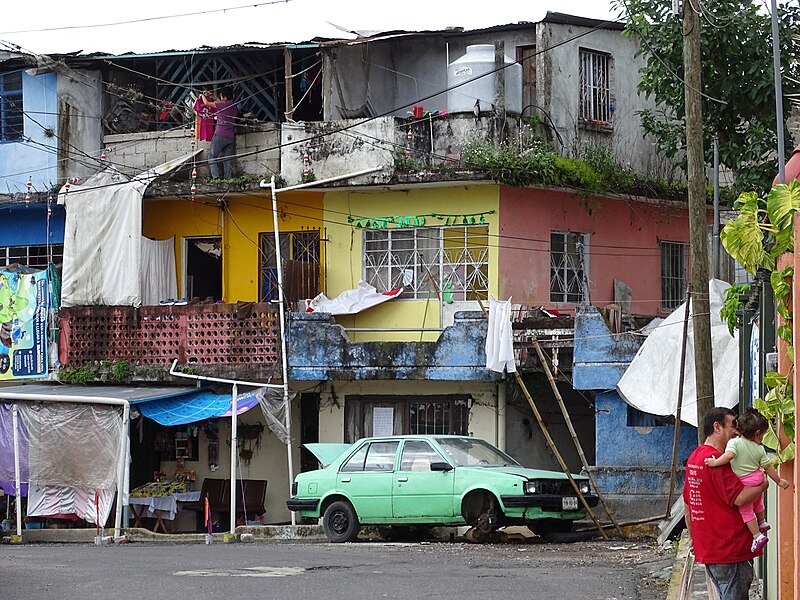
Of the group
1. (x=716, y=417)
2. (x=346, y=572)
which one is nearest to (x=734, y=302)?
(x=716, y=417)

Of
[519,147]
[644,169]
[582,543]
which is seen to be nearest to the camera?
[582,543]

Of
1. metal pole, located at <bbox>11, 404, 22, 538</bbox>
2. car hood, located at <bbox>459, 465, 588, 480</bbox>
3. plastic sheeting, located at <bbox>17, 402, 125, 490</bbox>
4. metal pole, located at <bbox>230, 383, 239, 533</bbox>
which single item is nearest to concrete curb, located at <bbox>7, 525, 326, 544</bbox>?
metal pole, located at <bbox>230, 383, 239, 533</bbox>

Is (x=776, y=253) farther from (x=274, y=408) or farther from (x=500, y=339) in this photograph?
(x=274, y=408)

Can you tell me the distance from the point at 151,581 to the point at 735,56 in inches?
441

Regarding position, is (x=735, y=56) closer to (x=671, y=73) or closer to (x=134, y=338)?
(x=671, y=73)

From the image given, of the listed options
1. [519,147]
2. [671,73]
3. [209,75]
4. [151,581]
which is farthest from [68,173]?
[151,581]

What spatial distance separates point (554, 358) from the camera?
70.1ft

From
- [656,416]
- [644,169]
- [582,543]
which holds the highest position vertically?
[644,169]

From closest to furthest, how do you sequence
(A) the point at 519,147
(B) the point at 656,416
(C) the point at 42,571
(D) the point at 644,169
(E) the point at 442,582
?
(E) the point at 442,582
(C) the point at 42,571
(B) the point at 656,416
(A) the point at 519,147
(D) the point at 644,169

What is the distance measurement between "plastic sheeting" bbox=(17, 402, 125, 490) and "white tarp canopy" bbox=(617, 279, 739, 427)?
8413 millimetres

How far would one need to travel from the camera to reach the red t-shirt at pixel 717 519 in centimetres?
824

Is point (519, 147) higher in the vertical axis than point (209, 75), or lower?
lower

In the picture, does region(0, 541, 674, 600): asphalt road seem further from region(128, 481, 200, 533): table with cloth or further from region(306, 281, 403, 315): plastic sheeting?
region(306, 281, 403, 315): plastic sheeting

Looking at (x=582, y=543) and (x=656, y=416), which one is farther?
(x=656, y=416)
